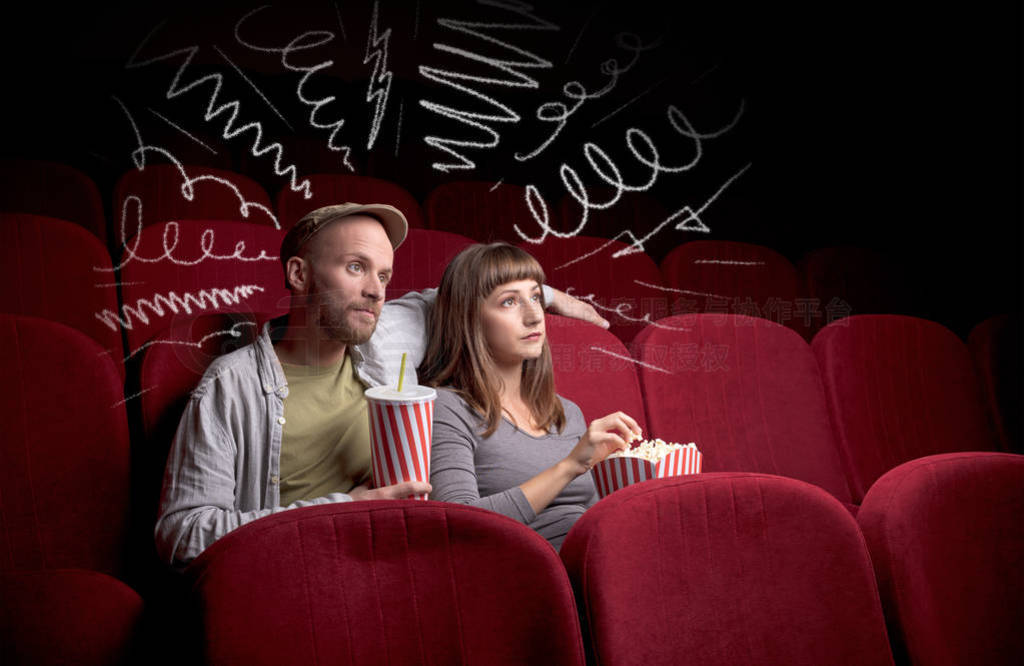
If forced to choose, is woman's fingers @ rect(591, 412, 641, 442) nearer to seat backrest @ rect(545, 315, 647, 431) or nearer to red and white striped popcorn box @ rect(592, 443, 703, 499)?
red and white striped popcorn box @ rect(592, 443, 703, 499)

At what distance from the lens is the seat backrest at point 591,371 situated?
2.13 feet

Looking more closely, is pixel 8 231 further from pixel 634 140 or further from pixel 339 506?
pixel 634 140

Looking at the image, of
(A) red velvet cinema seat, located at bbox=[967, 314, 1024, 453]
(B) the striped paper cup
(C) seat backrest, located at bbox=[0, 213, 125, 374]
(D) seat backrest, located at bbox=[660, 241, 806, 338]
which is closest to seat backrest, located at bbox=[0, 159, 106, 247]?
(C) seat backrest, located at bbox=[0, 213, 125, 374]

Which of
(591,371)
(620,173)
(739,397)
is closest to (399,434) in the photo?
(591,371)

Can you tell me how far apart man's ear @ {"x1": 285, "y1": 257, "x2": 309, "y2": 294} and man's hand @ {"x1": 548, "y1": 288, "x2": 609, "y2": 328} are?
0.25 metres

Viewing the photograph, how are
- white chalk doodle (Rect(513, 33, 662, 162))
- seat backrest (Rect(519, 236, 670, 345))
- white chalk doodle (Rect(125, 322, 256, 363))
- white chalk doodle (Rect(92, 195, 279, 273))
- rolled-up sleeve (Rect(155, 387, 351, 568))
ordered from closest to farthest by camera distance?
rolled-up sleeve (Rect(155, 387, 351, 568)) < white chalk doodle (Rect(125, 322, 256, 363)) < white chalk doodle (Rect(92, 195, 279, 273)) < white chalk doodle (Rect(513, 33, 662, 162)) < seat backrest (Rect(519, 236, 670, 345))

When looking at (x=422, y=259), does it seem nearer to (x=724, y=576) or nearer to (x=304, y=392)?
(x=304, y=392)

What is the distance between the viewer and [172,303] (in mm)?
588

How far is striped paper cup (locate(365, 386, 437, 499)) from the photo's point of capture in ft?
1.36

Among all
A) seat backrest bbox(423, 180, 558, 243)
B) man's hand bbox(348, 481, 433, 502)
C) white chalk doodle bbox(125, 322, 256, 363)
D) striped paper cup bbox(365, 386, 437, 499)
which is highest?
seat backrest bbox(423, 180, 558, 243)

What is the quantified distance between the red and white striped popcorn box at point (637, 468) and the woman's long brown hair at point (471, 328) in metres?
0.09

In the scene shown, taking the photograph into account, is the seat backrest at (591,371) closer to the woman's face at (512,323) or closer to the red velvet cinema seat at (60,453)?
the woman's face at (512,323)

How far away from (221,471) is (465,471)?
0.50ft

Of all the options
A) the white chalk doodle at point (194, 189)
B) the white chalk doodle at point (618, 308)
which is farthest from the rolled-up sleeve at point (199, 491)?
the white chalk doodle at point (618, 308)
